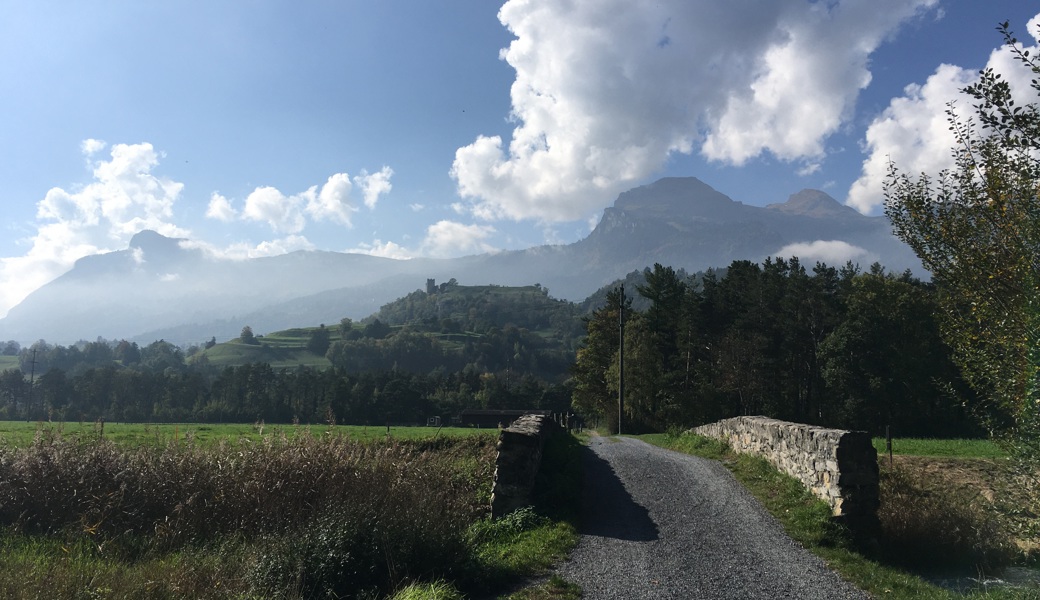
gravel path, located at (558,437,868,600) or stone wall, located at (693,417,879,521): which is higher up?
stone wall, located at (693,417,879,521)

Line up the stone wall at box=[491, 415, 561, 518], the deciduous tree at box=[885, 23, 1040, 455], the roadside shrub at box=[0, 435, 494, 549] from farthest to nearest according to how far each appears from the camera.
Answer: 1. the stone wall at box=[491, 415, 561, 518]
2. the roadside shrub at box=[0, 435, 494, 549]
3. the deciduous tree at box=[885, 23, 1040, 455]

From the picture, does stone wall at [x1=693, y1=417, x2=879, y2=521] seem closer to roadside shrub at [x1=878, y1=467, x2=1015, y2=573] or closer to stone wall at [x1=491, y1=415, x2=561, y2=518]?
roadside shrub at [x1=878, y1=467, x2=1015, y2=573]

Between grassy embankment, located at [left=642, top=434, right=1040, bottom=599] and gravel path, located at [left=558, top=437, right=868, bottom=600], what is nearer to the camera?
gravel path, located at [left=558, top=437, right=868, bottom=600]

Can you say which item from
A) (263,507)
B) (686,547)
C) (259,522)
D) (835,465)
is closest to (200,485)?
(263,507)

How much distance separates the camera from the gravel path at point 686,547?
8.20m

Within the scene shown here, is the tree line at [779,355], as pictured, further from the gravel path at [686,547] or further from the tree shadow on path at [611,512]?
the gravel path at [686,547]

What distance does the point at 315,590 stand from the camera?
310 inches

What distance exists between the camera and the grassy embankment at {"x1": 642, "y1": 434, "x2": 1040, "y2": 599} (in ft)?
27.8

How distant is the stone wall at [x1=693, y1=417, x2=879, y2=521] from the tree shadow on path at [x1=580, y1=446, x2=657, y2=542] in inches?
127

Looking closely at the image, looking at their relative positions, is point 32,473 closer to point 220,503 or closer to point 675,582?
point 220,503

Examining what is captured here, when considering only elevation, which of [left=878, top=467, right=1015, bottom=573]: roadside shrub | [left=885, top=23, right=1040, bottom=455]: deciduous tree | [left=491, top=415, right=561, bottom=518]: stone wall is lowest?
[left=878, top=467, right=1015, bottom=573]: roadside shrub

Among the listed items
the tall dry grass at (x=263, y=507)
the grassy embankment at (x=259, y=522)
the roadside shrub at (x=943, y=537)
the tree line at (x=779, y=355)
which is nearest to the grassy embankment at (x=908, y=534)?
the roadside shrub at (x=943, y=537)

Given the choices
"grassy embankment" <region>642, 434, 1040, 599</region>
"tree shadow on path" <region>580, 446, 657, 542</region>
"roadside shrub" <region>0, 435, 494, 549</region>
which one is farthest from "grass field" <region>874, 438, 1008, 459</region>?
"roadside shrub" <region>0, 435, 494, 549</region>

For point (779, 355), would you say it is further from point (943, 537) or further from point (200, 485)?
point (200, 485)
